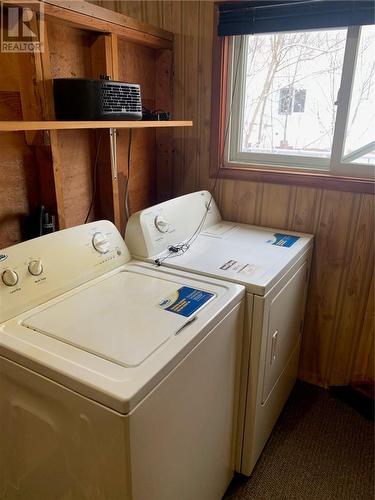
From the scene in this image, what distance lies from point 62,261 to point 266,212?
116cm

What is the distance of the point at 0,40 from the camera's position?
1295 mm

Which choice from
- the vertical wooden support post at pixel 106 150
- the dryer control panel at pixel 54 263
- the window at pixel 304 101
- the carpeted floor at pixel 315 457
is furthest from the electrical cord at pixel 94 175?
the carpeted floor at pixel 315 457

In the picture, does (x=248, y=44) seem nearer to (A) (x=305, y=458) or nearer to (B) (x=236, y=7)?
(B) (x=236, y=7)

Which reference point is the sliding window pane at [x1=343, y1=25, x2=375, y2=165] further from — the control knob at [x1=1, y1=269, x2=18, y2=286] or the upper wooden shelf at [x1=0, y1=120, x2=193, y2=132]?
the control knob at [x1=1, y1=269, x2=18, y2=286]

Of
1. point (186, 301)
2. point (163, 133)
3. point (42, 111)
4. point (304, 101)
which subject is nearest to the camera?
point (186, 301)

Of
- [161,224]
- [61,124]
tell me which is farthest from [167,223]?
[61,124]

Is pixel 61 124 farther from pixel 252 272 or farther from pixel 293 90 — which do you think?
pixel 293 90

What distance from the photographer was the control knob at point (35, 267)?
1199mm

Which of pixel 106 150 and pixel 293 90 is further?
pixel 293 90

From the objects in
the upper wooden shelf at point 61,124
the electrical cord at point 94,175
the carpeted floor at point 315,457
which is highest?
the upper wooden shelf at point 61,124

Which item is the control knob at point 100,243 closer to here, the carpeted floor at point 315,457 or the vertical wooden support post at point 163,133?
the vertical wooden support post at point 163,133

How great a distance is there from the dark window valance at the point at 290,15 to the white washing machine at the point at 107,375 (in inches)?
47.1

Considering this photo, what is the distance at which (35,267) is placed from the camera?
1206 millimetres

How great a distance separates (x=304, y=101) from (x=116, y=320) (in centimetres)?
149
